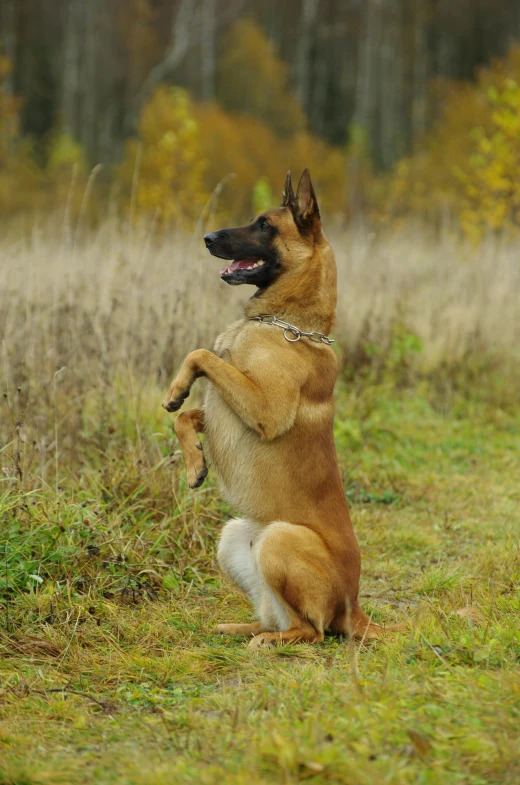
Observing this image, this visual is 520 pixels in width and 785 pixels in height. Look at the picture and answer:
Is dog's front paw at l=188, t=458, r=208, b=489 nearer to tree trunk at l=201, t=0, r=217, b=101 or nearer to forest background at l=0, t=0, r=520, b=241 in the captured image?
forest background at l=0, t=0, r=520, b=241

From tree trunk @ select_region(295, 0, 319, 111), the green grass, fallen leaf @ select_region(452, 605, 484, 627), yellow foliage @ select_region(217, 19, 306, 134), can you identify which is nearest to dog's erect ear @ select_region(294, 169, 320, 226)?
the green grass

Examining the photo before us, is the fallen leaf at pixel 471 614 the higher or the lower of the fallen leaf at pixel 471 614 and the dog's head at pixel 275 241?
the lower

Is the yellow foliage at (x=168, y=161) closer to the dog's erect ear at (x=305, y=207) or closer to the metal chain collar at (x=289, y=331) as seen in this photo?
the dog's erect ear at (x=305, y=207)

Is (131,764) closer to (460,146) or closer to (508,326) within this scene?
(508,326)

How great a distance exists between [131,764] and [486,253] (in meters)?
9.36

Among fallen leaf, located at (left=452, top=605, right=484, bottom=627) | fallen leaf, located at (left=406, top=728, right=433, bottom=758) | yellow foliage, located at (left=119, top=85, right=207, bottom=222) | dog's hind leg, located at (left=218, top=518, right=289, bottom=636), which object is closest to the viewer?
fallen leaf, located at (left=406, top=728, right=433, bottom=758)

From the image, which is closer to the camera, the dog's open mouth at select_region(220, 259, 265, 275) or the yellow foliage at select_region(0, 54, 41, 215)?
the dog's open mouth at select_region(220, 259, 265, 275)

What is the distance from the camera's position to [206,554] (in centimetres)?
477

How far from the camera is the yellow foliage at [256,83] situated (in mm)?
31734

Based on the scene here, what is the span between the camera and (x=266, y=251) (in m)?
4.21

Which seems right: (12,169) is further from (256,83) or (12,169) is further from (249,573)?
(249,573)

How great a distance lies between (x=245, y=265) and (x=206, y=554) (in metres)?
1.57

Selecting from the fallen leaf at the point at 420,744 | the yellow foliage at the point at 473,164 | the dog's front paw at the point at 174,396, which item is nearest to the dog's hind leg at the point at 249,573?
the dog's front paw at the point at 174,396

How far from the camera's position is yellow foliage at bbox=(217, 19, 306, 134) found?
31734 mm
